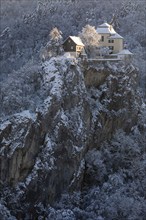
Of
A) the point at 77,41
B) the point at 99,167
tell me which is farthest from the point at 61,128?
the point at 77,41

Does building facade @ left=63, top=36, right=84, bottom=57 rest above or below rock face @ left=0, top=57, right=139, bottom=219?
above

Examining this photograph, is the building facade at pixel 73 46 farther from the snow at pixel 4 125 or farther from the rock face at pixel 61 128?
the snow at pixel 4 125

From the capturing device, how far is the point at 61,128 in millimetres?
58625

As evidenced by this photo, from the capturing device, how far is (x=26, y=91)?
2395 inches

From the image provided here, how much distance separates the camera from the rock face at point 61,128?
5412 centimetres

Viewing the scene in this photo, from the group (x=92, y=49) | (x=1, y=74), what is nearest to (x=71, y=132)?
(x=92, y=49)

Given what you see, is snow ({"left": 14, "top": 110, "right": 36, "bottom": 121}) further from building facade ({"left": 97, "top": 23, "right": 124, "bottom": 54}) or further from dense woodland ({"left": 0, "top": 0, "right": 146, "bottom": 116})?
dense woodland ({"left": 0, "top": 0, "right": 146, "bottom": 116})

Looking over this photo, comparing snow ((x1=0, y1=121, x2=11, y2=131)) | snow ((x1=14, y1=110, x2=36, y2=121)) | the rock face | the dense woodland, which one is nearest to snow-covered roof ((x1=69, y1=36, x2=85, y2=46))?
the rock face

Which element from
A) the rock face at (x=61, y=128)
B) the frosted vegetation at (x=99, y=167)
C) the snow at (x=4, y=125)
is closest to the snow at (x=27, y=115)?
the rock face at (x=61, y=128)

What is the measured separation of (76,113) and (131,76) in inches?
543

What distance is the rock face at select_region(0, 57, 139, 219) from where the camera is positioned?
54.1 meters

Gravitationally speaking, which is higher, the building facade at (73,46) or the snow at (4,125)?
the building facade at (73,46)

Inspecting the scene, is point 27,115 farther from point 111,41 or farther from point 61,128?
point 111,41

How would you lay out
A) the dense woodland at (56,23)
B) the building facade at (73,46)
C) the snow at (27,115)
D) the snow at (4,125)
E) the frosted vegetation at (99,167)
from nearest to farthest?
→ the snow at (4,125), the snow at (27,115), the frosted vegetation at (99,167), the building facade at (73,46), the dense woodland at (56,23)
